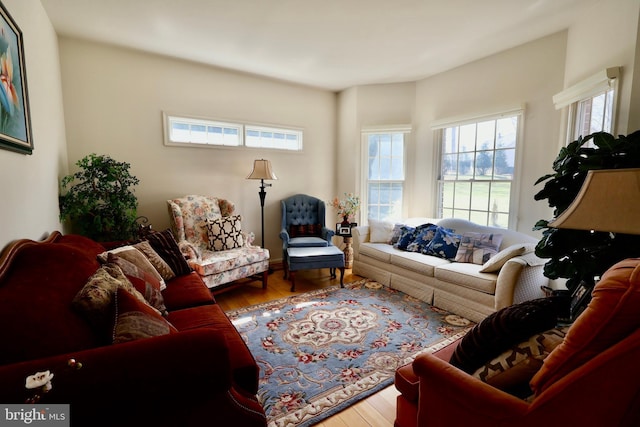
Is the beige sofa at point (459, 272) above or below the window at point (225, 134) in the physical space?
below

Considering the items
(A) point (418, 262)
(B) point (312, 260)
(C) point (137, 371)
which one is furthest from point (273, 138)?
(C) point (137, 371)

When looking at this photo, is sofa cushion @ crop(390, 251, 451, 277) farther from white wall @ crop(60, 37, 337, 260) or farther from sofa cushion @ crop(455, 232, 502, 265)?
white wall @ crop(60, 37, 337, 260)

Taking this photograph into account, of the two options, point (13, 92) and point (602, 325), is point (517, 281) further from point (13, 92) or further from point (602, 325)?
point (13, 92)

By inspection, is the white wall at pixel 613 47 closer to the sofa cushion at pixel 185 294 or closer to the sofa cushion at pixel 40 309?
the sofa cushion at pixel 185 294

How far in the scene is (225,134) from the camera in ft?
12.8

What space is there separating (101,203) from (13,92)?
153 cm

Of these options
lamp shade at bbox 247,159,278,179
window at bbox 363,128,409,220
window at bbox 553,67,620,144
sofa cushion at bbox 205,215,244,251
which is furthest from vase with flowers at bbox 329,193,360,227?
window at bbox 553,67,620,144

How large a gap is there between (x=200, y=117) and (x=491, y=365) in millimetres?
3857

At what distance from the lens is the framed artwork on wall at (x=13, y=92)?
1.41 meters

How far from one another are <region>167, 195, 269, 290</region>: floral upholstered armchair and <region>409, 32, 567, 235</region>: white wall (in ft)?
9.87

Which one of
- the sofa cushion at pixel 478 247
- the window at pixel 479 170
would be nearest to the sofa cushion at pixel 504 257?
the sofa cushion at pixel 478 247

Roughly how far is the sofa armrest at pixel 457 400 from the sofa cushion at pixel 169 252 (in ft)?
6.91

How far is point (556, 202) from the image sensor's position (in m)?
1.85

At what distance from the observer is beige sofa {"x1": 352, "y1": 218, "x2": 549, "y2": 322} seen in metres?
2.36
